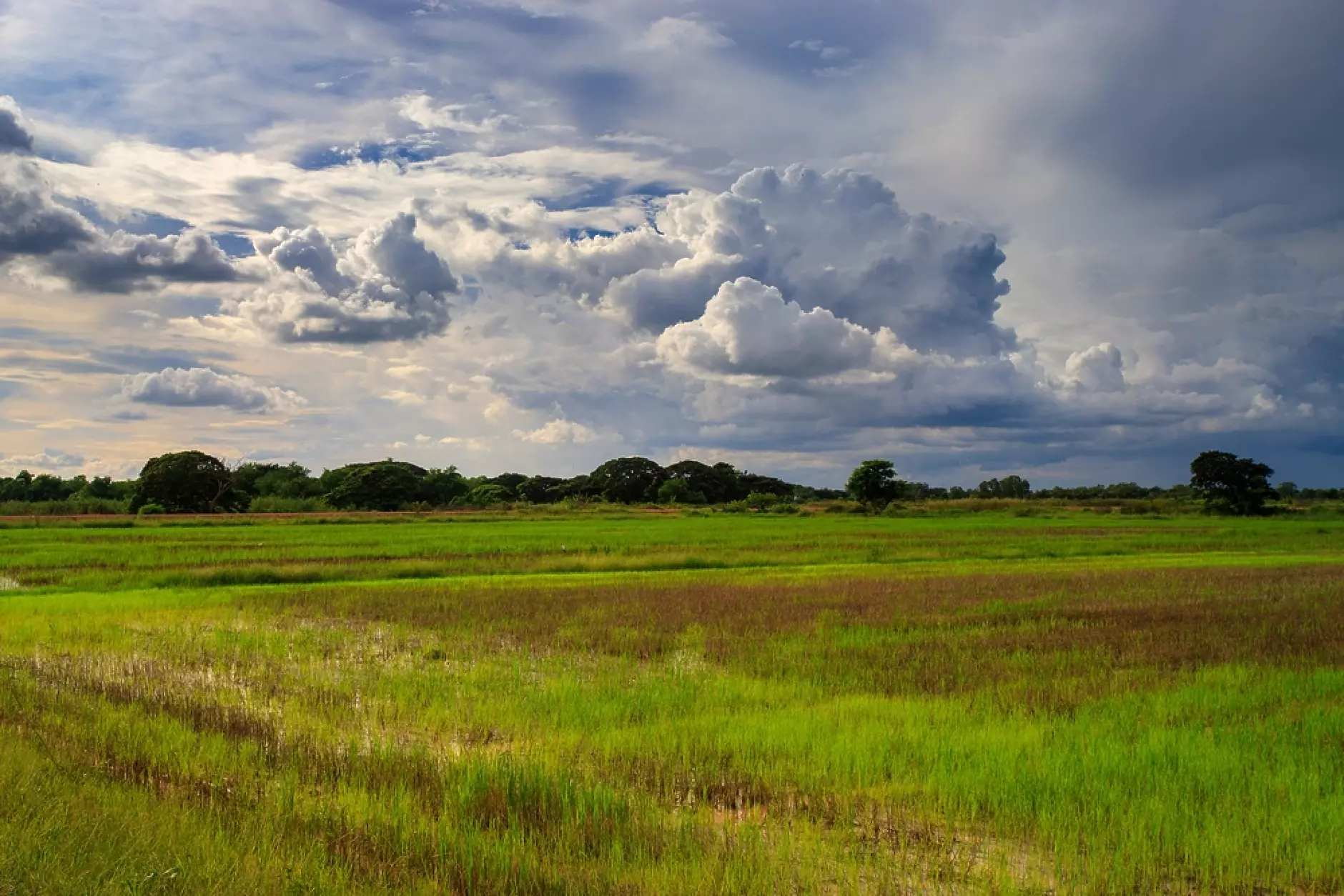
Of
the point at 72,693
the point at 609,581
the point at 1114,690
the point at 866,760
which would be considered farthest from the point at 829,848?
the point at 609,581

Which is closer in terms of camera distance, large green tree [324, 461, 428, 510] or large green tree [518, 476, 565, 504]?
large green tree [324, 461, 428, 510]

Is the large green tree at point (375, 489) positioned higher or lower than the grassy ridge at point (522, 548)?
higher

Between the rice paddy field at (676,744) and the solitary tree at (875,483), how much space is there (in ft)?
217

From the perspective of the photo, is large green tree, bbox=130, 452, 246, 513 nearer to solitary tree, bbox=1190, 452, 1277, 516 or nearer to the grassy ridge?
the grassy ridge

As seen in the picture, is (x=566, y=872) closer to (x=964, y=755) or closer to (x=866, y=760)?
(x=866, y=760)

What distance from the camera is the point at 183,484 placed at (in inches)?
2923

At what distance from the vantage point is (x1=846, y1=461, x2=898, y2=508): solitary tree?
82875mm

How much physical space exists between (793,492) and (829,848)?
12634cm

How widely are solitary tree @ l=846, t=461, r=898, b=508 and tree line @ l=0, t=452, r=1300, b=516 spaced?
0.09 m

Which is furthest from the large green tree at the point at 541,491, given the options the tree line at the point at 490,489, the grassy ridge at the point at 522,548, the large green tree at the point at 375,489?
the grassy ridge at the point at 522,548

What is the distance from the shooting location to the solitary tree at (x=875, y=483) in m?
82.9

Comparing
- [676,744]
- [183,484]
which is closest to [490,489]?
[183,484]

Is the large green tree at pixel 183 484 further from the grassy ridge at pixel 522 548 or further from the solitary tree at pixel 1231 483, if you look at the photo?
the solitary tree at pixel 1231 483

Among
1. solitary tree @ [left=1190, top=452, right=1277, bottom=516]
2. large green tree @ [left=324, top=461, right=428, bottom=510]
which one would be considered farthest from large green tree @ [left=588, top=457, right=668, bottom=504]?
solitary tree @ [left=1190, top=452, right=1277, bottom=516]
